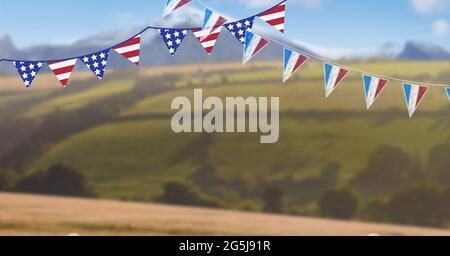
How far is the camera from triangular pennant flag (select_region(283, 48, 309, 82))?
362 inches

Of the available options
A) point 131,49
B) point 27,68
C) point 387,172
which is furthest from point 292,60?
point 27,68

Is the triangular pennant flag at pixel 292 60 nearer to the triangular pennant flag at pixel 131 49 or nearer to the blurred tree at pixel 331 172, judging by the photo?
the triangular pennant flag at pixel 131 49

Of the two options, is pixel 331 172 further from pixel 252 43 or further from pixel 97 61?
pixel 97 61

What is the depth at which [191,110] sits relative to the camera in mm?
10953

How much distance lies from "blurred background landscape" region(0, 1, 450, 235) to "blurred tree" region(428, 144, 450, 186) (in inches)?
0.7

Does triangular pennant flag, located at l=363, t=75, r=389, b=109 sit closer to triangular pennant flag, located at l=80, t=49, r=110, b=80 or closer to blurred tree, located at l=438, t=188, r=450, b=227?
blurred tree, located at l=438, t=188, r=450, b=227

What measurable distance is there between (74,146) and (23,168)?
0.89m

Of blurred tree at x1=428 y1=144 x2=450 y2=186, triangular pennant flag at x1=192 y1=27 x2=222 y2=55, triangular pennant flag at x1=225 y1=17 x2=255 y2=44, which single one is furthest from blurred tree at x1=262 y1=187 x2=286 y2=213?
triangular pennant flag at x1=225 y1=17 x2=255 y2=44

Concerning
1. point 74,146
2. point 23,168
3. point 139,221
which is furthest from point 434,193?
point 23,168

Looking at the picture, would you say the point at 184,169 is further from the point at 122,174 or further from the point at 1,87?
the point at 1,87

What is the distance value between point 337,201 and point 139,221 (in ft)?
10.6

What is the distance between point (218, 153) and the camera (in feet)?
37.4

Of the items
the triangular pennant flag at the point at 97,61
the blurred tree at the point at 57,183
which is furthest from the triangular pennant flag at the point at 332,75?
the blurred tree at the point at 57,183

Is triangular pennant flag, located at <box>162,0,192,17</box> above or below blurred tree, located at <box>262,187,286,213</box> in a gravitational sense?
above
